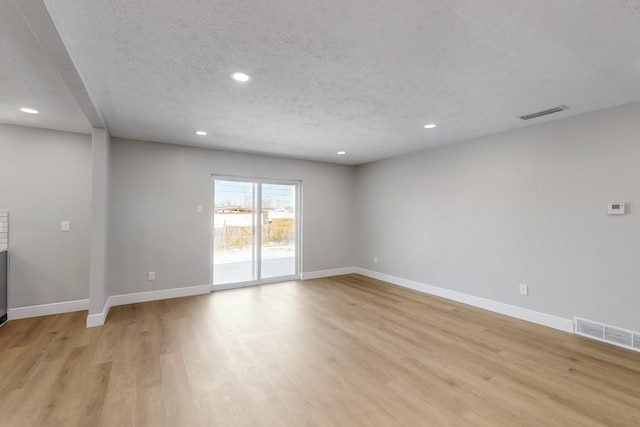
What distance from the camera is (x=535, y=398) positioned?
209 centimetres

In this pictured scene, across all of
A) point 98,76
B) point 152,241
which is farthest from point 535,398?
point 152,241

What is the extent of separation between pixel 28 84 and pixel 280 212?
3.90 meters

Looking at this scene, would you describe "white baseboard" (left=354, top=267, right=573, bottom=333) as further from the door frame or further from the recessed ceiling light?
the recessed ceiling light

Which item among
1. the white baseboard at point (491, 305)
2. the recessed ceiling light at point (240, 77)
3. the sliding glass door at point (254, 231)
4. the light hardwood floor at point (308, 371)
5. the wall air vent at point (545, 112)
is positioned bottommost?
the light hardwood floor at point (308, 371)

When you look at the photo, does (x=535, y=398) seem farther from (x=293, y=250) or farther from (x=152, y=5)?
(x=293, y=250)

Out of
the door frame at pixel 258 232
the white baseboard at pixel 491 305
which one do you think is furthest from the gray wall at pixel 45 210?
the white baseboard at pixel 491 305

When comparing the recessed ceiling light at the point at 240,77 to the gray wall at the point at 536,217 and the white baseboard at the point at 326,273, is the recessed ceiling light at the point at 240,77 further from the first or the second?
the white baseboard at the point at 326,273

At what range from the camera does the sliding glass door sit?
16.9 ft

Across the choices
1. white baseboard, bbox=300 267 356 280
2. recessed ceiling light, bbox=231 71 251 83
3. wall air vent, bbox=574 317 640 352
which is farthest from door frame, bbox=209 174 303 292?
wall air vent, bbox=574 317 640 352

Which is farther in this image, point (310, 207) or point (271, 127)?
point (310, 207)

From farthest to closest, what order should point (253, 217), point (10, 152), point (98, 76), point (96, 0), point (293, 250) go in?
point (293, 250) → point (253, 217) → point (10, 152) → point (98, 76) → point (96, 0)

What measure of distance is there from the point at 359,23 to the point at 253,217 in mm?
4219

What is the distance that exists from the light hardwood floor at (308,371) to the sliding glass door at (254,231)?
54.3 inches

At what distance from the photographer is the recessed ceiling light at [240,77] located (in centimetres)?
233
